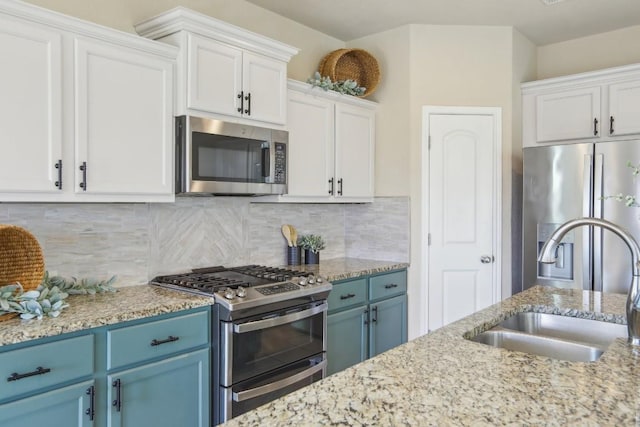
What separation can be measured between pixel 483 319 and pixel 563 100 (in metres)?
2.62

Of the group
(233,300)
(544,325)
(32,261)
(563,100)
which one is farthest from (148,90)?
(563,100)

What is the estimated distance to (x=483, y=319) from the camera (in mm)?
1730

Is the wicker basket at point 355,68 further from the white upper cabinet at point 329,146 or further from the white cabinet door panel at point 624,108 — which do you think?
the white cabinet door panel at point 624,108

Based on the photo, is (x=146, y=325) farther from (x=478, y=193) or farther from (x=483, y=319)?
(x=478, y=193)

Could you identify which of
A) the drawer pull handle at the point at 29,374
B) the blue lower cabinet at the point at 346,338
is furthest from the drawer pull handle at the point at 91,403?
the blue lower cabinet at the point at 346,338

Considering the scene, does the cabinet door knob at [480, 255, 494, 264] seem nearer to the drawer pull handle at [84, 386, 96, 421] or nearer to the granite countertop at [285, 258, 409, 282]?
the granite countertop at [285, 258, 409, 282]

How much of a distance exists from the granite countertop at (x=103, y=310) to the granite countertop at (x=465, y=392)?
1.07 m

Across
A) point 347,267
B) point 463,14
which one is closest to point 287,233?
point 347,267

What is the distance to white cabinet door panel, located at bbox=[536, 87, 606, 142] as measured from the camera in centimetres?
353

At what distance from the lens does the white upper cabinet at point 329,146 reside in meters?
3.19

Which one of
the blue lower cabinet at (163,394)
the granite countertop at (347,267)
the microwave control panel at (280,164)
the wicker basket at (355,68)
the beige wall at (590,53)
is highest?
the beige wall at (590,53)

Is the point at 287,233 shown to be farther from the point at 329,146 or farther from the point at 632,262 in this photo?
the point at 632,262

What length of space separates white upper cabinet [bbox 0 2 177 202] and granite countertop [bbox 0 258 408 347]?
46cm

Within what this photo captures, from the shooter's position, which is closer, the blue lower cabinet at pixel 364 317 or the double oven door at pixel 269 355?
the double oven door at pixel 269 355
